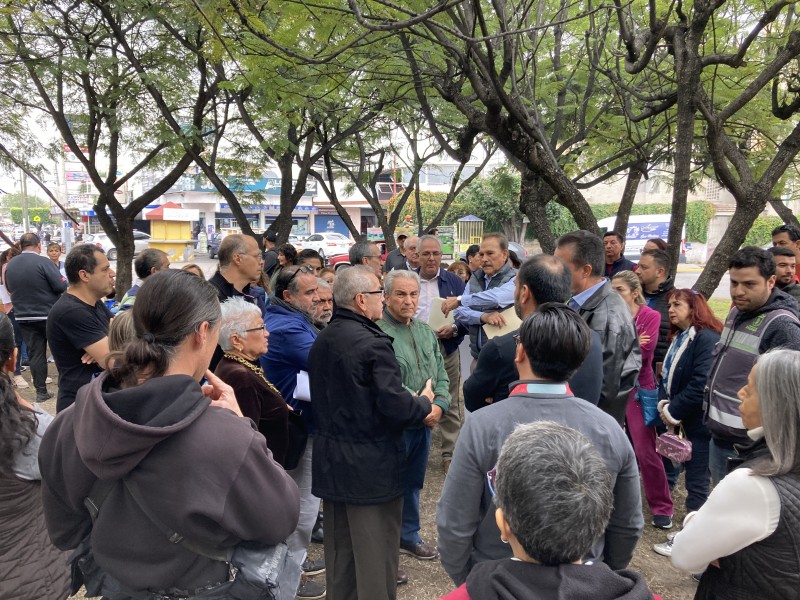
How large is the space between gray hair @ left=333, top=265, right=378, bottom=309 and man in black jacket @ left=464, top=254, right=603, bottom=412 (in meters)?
0.75

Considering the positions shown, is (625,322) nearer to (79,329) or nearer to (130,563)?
(130,563)

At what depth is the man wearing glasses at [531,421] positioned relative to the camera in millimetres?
1949

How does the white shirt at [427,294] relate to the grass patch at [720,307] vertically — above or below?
above

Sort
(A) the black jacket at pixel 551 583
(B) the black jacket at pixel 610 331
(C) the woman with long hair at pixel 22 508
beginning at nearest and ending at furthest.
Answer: (A) the black jacket at pixel 551 583
(C) the woman with long hair at pixel 22 508
(B) the black jacket at pixel 610 331

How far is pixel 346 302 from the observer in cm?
302

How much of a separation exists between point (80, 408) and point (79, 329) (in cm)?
235

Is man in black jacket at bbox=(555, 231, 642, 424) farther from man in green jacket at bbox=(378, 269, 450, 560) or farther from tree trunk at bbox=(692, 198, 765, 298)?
tree trunk at bbox=(692, 198, 765, 298)

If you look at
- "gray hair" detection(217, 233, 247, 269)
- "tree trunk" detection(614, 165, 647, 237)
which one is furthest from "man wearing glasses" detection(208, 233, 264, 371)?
"tree trunk" detection(614, 165, 647, 237)

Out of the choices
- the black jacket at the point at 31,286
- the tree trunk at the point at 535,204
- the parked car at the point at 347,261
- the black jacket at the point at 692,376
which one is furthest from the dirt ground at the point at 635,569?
the black jacket at the point at 31,286

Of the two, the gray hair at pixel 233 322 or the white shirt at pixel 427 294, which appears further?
the white shirt at pixel 427 294

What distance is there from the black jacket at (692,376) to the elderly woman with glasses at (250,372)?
2.63 m

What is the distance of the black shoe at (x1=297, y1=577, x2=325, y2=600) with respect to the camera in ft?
11.2

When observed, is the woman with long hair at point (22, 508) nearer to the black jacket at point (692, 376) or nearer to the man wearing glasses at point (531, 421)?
the man wearing glasses at point (531, 421)

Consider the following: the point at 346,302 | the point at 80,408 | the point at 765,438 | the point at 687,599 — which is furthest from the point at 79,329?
the point at 687,599
